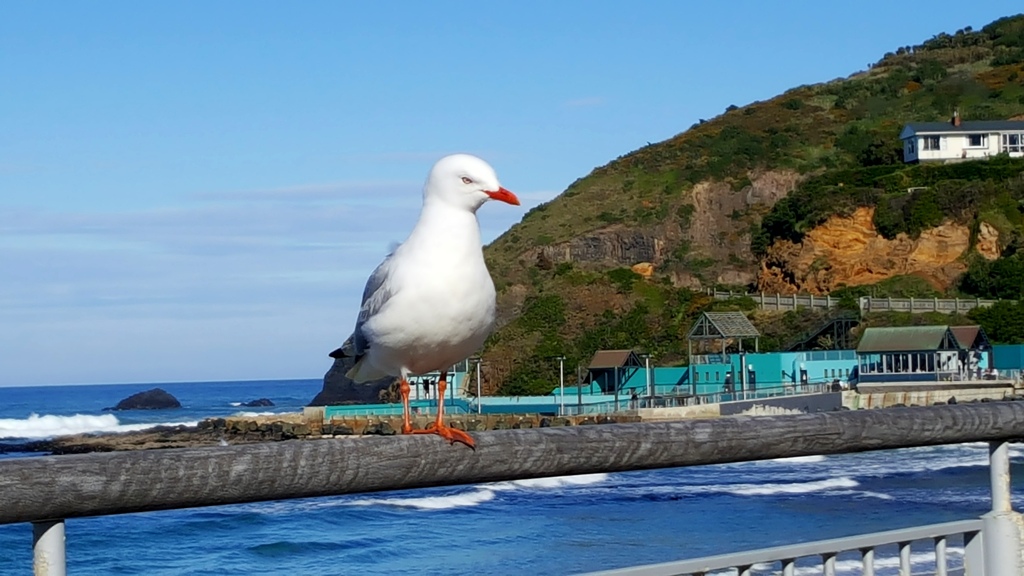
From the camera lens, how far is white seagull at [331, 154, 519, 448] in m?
3.40

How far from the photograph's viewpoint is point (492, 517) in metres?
25.4

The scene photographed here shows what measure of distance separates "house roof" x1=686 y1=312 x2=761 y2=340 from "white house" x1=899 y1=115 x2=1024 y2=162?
25.0m

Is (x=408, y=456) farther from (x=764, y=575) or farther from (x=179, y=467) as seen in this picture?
(x=764, y=575)

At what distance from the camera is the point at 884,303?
54844mm

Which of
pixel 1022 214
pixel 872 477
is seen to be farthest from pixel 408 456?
pixel 1022 214

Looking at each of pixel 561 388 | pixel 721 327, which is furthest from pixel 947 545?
pixel 561 388

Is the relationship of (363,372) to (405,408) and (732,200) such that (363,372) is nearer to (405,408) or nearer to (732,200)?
(405,408)

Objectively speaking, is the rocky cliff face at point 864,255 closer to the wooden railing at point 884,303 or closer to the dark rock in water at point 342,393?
the wooden railing at point 884,303

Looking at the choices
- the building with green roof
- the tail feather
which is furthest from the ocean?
the building with green roof

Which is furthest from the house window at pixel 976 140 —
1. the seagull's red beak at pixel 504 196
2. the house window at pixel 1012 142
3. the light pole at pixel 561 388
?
the seagull's red beak at pixel 504 196

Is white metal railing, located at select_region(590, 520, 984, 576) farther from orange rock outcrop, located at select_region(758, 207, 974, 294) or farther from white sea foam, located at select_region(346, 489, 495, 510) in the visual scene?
orange rock outcrop, located at select_region(758, 207, 974, 294)

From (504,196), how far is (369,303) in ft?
1.71

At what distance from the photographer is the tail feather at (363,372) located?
4021mm

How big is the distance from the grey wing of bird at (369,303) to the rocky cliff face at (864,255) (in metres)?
57.0
